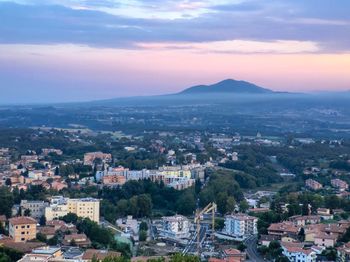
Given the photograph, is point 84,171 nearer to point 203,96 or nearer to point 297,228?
point 297,228

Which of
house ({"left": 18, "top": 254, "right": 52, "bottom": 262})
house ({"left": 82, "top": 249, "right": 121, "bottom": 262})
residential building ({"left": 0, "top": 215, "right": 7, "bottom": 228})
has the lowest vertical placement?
residential building ({"left": 0, "top": 215, "right": 7, "bottom": 228})

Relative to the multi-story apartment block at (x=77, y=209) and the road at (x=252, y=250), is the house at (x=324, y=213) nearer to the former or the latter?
the road at (x=252, y=250)

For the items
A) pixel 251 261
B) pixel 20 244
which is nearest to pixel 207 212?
pixel 251 261

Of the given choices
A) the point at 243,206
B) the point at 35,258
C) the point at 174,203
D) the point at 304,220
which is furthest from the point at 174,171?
the point at 35,258

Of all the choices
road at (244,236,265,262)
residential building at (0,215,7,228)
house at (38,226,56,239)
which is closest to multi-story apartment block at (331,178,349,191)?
road at (244,236,265,262)

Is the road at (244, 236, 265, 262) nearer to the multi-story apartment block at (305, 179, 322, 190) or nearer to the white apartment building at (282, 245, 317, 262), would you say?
the white apartment building at (282, 245, 317, 262)

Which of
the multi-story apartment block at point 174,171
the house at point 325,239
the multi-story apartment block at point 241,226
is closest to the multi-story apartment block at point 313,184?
the multi-story apartment block at point 174,171
